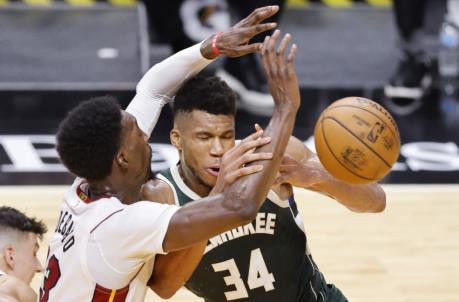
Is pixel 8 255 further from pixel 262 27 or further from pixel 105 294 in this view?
pixel 262 27

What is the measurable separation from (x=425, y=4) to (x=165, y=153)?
336 centimetres

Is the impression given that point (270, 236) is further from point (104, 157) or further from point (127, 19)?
point (127, 19)

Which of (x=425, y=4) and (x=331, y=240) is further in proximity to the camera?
(x=425, y=4)

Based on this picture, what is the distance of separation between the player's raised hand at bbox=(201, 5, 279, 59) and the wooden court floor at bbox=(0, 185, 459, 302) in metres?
2.06

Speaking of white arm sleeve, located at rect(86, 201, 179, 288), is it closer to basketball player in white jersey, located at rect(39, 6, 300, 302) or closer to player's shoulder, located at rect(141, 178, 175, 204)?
basketball player in white jersey, located at rect(39, 6, 300, 302)

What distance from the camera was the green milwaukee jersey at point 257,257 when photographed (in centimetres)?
365

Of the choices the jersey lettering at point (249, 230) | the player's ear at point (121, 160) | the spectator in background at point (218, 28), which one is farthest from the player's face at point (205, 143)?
the spectator in background at point (218, 28)

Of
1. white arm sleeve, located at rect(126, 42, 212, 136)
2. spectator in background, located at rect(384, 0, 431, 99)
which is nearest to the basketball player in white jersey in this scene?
white arm sleeve, located at rect(126, 42, 212, 136)

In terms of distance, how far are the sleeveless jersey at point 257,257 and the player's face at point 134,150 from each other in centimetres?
57

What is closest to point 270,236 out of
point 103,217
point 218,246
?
point 218,246

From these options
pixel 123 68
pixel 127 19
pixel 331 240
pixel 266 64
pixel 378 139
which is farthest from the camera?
pixel 127 19

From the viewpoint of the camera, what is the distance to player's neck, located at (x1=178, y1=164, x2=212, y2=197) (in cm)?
369

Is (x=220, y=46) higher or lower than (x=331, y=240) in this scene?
higher

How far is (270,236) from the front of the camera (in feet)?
12.0
